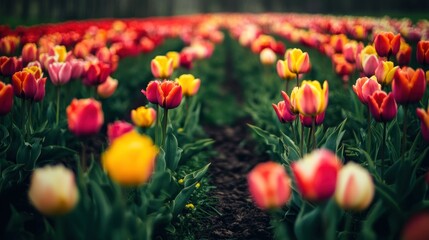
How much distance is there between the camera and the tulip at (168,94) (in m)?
2.45

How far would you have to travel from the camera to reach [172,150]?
2.70 meters

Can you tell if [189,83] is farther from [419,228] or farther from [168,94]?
[419,228]

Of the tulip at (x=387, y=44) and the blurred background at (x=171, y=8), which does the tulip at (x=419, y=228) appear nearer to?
the tulip at (x=387, y=44)

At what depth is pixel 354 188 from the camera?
1.41 m

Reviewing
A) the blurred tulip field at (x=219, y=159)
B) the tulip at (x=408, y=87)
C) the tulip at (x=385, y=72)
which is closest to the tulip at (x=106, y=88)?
the blurred tulip field at (x=219, y=159)

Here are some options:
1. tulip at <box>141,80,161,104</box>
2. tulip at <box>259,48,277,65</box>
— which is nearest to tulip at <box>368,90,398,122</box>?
tulip at <box>141,80,161,104</box>

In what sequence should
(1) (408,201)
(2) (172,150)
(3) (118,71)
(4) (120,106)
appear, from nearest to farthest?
(1) (408,201)
(2) (172,150)
(4) (120,106)
(3) (118,71)

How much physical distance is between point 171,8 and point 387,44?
37.5 meters

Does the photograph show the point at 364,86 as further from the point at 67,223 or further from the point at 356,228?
the point at 67,223

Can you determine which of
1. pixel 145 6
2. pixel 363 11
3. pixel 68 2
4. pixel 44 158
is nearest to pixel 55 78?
pixel 44 158

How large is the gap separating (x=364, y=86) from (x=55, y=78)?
86.2 inches

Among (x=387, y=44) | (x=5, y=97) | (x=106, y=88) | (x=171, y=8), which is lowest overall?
(x=171, y=8)

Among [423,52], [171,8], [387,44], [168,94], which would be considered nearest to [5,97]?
[168,94]

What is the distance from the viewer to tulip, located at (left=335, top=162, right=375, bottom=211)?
1.40 m
